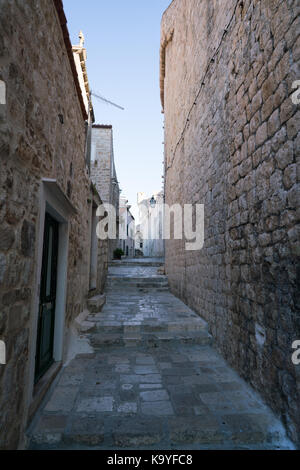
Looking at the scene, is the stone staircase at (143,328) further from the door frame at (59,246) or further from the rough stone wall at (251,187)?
the door frame at (59,246)

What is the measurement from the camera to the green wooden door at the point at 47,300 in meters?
2.62

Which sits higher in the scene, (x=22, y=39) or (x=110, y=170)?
(x=110, y=170)

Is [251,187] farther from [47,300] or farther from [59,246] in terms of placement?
[47,300]

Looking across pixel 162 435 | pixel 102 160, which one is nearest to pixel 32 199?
pixel 162 435

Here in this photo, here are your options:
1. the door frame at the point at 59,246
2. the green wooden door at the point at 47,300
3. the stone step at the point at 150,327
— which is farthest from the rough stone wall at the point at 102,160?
the green wooden door at the point at 47,300

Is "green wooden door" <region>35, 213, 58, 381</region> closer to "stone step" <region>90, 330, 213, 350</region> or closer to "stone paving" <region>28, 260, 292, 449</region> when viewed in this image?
"stone paving" <region>28, 260, 292, 449</region>

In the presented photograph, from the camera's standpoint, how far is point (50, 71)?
242cm

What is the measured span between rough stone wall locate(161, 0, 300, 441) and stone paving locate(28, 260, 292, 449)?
242 millimetres

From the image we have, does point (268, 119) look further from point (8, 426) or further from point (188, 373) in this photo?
point (8, 426)

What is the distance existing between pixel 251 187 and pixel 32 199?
2.07m

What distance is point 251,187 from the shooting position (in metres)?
2.76

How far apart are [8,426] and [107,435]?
711 mm

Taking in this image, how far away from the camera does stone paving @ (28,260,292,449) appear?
6.50 feet

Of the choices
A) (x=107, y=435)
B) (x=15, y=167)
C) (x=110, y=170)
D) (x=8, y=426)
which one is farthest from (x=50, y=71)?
(x=110, y=170)
